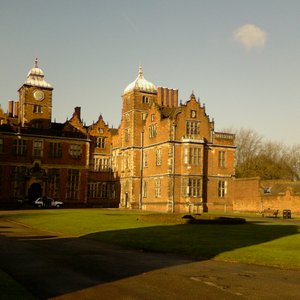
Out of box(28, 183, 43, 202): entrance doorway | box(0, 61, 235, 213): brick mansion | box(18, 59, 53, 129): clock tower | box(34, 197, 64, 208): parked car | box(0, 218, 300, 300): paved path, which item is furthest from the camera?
box(18, 59, 53, 129): clock tower

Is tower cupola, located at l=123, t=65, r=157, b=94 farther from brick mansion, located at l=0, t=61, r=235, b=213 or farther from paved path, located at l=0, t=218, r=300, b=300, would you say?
paved path, located at l=0, t=218, r=300, b=300

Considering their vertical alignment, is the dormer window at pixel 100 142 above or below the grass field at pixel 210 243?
above

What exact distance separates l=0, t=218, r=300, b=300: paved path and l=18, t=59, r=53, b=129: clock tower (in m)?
57.7

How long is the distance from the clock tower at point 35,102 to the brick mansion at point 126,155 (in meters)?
0.16

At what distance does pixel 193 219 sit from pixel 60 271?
77.9 feet

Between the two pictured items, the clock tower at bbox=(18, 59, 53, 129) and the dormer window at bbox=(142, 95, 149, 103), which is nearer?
the dormer window at bbox=(142, 95, 149, 103)

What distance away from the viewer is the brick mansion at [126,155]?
202 feet

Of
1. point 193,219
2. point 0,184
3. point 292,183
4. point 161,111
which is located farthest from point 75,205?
point 193,219

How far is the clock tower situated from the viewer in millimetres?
75875

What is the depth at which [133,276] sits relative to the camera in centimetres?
1416

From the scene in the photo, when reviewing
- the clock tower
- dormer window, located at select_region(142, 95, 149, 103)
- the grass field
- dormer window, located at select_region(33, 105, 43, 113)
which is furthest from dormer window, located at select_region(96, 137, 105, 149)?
the grass field

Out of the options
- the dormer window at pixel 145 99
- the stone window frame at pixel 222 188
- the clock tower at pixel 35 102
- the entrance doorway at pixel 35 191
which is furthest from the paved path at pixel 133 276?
the clock tower at pixel 35 102

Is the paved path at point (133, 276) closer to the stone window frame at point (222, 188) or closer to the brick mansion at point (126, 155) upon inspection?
the brick mansion at point (126, 155)

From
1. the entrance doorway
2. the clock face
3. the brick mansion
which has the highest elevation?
the clock face
